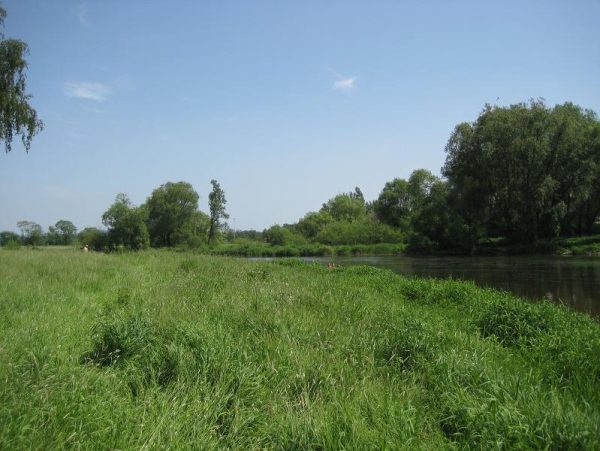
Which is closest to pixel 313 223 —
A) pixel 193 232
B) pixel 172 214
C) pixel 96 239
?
pixel 193 232

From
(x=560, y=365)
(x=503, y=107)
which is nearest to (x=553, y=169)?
(x=503, y=107)

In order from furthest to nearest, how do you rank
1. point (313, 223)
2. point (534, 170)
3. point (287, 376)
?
point (313, 223)
point (534, 170)
point (287, 376)

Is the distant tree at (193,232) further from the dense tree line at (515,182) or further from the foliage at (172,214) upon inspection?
the dense tree line at (515,182)

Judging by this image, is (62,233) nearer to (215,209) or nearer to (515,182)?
(215,209)

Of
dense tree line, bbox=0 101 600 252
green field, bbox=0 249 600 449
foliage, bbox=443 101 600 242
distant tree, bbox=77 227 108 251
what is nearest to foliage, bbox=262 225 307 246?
distant tree, bbox=77 227 108 251

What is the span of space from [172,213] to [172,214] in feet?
0.70

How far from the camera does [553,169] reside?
46.3 meters

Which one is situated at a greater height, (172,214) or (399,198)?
(399,198)

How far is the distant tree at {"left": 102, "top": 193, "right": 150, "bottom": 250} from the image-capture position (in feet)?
249

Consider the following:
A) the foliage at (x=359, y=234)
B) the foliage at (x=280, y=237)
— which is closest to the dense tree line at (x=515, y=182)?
the foliage at (x=359, y=234)

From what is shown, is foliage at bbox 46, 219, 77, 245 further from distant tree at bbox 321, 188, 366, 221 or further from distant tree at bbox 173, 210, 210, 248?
distant tree at bbox 321, 188, 366, 221

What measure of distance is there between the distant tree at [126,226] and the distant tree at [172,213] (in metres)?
5.63

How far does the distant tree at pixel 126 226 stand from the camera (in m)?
75.9

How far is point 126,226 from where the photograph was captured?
76938 mm
